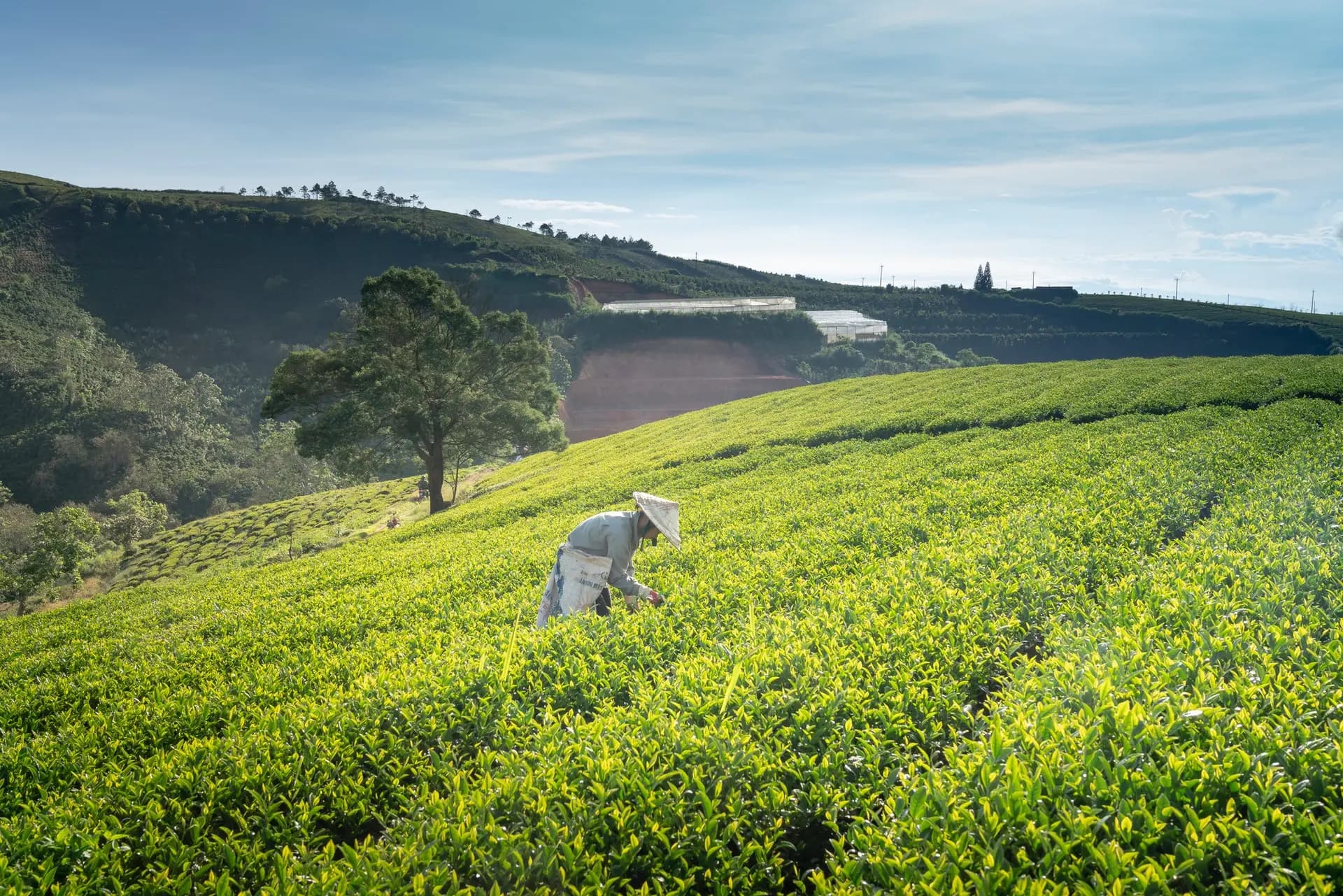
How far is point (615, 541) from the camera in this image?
689 cm

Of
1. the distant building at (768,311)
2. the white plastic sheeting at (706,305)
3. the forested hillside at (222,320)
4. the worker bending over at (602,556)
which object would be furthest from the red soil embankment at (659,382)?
the worker bending over at (602,556)

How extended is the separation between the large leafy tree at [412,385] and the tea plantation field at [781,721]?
1426 centimetres

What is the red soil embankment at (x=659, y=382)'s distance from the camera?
7000 cm

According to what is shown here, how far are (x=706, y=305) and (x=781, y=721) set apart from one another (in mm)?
83772

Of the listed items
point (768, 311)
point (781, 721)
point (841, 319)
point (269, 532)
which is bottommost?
point (269, 532)

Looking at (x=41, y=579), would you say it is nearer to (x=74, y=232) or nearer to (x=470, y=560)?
(x=470, y=560)

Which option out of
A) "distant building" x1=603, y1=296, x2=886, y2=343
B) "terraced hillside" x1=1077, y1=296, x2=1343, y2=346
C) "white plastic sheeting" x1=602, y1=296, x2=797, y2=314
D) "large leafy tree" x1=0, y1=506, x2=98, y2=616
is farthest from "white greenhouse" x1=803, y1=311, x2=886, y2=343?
"large leafy tree" x1=0, y1=506, x2=98, y2=616

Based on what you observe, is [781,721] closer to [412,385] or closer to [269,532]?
[412,385]

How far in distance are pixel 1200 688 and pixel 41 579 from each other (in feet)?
110

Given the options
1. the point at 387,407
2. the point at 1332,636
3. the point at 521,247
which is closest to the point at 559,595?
the point at 1332,636

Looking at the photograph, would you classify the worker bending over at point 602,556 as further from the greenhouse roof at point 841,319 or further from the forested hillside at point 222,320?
the greenhouse roof at point 841,319

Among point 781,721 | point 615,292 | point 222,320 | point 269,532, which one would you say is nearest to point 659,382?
point 615,292

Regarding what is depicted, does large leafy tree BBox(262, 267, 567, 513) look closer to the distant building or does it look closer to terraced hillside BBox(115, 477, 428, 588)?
terraced hillside BBox(115, 477, 428, 588)

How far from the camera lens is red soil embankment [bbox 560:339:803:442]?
7000cm
